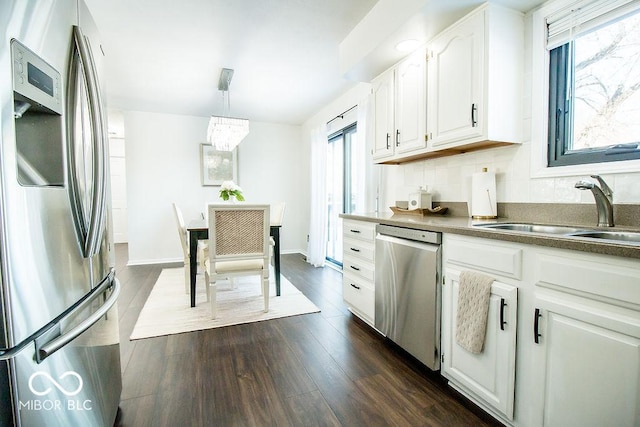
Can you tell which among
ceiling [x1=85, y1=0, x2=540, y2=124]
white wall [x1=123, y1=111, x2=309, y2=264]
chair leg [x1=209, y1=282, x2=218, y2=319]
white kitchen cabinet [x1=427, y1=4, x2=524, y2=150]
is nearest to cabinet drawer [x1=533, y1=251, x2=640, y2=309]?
white kitchen cabinet [x1=427, y1=4, x2=524, y2=150]

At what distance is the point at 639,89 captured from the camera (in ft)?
4.59

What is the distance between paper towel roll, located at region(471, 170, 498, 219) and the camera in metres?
1.92

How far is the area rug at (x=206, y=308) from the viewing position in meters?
2.46

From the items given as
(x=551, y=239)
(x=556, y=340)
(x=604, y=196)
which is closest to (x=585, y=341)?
(x=556, y=340)

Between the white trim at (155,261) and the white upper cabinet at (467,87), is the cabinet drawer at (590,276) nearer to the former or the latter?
the white upper cabinet at (467,87)

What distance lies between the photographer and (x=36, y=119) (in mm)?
894

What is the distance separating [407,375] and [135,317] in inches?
91.9

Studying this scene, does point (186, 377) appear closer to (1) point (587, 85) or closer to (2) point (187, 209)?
(1) point (587, 85)

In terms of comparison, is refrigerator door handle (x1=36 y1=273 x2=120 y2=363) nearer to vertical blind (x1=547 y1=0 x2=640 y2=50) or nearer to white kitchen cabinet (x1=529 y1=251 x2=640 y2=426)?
white kitchen cabinet (x1=529 y1=251 x2=640 y2=426)

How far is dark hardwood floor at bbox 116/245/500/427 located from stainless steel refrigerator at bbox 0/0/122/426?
451 millimetres

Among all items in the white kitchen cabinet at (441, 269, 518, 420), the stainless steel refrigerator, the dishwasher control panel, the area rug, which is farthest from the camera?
the area rug

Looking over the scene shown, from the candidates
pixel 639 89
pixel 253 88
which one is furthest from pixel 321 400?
pixel 253 88

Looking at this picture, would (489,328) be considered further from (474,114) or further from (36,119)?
(36,119)

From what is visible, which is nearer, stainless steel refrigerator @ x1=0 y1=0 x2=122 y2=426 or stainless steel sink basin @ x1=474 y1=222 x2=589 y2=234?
stainless steel refrigerator @ x1=0 y1=0 x2=122 y2=426
